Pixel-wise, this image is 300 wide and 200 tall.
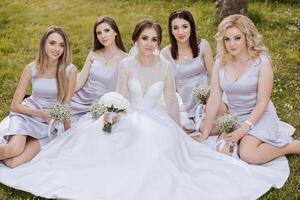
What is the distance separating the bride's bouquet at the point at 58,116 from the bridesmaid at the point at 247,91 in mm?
1597

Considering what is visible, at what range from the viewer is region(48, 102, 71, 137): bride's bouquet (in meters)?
5.97

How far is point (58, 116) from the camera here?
5965 millimetres

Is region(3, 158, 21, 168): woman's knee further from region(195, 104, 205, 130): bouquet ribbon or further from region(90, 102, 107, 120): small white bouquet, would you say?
region(195, 104, 205, 130): bouquet ribbon

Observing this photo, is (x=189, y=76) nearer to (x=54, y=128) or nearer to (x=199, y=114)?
(x=199, y=114)

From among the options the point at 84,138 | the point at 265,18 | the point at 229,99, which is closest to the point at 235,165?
the point at 229,99

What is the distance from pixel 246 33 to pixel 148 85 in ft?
4.12

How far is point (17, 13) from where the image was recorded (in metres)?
11.4

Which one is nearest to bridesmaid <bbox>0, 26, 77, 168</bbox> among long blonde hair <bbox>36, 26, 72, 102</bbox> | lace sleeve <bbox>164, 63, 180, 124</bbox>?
long blonde hair <bbox>36, 26, 72, 102</bbox>

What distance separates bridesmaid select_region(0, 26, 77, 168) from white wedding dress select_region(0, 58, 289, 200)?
0.22m

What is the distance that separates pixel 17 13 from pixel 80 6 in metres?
1.31

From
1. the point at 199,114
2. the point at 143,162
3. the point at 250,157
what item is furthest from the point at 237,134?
the point at 143,162

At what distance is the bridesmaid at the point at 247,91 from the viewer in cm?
596

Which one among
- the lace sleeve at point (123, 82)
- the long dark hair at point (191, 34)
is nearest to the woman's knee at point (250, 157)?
the lace sleeve at point (123, 82)

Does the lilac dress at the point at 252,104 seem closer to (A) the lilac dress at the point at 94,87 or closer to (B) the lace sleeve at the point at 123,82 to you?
(B) the lace sleeve at the point at 123,82
